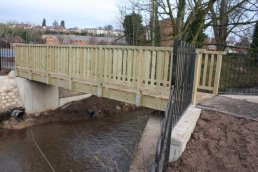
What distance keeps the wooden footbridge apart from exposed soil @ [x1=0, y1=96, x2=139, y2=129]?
89.2 inches

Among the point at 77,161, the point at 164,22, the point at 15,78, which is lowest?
the point at 77,161

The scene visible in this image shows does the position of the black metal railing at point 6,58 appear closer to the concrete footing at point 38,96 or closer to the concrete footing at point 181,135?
the concrete footing at point 38,96

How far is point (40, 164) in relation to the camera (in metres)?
7.26

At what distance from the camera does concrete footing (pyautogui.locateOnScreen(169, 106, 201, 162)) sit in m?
3.33

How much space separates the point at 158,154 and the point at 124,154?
220 inches

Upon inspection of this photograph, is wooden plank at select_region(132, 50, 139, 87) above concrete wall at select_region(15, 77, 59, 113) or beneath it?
above

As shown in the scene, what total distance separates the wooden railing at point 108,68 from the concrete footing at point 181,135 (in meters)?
1.51

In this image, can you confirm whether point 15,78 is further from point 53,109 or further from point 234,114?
point 234,114

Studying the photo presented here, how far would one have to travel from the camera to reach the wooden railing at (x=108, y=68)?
5.63 m

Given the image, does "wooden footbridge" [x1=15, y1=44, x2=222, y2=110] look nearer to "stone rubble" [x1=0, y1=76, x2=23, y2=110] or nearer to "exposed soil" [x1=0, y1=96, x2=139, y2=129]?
"stone rubble" [x1=0, y1=76, x2=23, y2=110]

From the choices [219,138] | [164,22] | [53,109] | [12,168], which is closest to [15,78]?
[53,109]

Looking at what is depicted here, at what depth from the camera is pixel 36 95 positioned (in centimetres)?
1144

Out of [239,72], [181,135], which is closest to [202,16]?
[239,72]

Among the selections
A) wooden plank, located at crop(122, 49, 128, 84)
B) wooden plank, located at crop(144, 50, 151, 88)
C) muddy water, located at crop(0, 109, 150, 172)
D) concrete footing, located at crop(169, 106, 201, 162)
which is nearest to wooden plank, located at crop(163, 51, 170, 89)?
wooden plank, located at crop(144, 50, 151, 88)
